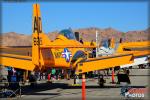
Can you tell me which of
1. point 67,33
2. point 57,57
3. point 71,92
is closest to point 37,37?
point 57,57

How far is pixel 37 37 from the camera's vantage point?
2025 centimetres

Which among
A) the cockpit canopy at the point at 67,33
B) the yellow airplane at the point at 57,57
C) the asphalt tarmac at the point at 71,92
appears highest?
the cockpit canopy at the point at 67,33

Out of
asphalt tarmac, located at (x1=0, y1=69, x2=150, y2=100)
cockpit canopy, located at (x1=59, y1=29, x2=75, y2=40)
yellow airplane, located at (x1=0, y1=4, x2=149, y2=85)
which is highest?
cockpit canopy, located at (x1=59, y1=29, x2=75, y2=40)

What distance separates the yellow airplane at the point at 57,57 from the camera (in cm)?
2017

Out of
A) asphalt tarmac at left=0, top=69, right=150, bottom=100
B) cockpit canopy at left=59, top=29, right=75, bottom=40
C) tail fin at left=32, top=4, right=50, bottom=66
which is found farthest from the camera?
cockpit canopy at left=59, top=29, right=75, bottom=40

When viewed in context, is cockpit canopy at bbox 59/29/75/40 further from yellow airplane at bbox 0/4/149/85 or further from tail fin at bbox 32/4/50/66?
tail fin at bbox 32/4/50/66

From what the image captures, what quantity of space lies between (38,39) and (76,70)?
12.5 feet

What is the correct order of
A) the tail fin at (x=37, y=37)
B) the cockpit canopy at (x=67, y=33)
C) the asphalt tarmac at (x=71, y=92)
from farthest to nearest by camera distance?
1. the cockpit canopy at (x=67, y=33)
2. the tail fin at (x=37, y=37)
3. the asphalt tarmac at (x=71, y=92)

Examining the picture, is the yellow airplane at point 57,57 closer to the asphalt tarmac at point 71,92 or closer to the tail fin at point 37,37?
the tail fin at point 37,37

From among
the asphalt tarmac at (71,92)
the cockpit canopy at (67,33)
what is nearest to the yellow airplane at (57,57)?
the cockpit canopy at (67,33)

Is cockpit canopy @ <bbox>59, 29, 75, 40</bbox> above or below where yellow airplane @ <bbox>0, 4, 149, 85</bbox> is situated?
above

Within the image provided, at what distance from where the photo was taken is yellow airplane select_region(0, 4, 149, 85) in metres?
20.2

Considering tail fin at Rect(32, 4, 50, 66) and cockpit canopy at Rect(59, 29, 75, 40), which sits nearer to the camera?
tail fin at Rect(32, 4, 50, 66)

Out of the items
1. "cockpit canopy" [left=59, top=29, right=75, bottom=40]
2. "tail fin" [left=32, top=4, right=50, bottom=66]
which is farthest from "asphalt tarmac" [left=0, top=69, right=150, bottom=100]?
"cockpit canopy" [left=59, top=29, right=75, bottom=40]
